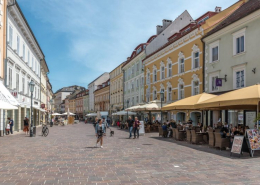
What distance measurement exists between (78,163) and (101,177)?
7.08 ft

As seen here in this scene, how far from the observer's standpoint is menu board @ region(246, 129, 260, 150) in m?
10.7

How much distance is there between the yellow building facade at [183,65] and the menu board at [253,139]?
13.0m

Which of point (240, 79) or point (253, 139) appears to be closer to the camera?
point (253, 139)

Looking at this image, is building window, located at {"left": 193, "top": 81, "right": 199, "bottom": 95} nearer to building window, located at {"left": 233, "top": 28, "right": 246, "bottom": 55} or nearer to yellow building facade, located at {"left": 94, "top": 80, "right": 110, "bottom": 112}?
building window, located at {"left": 233, "top": 28, "right": 246, "bottom": 55}

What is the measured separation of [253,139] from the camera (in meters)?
10.8

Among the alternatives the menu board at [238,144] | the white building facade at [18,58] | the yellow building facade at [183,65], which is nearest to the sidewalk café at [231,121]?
the menu board at [238,144]

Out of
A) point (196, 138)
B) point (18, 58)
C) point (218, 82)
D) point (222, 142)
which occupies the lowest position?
point (196, 138)

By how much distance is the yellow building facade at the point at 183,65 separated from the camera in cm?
2411

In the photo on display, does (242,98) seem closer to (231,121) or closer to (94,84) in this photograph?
(231,121)

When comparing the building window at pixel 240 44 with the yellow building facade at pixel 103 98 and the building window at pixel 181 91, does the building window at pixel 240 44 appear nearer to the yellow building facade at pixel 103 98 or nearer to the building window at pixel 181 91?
the building window at pixel 181 91

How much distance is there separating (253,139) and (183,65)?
56.8 ft

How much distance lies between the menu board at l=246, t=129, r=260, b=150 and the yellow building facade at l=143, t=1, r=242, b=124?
1305 cm

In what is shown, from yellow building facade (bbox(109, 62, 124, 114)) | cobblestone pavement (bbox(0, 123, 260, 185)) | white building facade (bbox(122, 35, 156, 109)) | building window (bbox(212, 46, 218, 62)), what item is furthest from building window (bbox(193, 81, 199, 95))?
yellow building facade (bbox(109, 62, 124, 114))

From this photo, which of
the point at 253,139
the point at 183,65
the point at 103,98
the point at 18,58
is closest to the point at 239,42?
the point at 183,65
